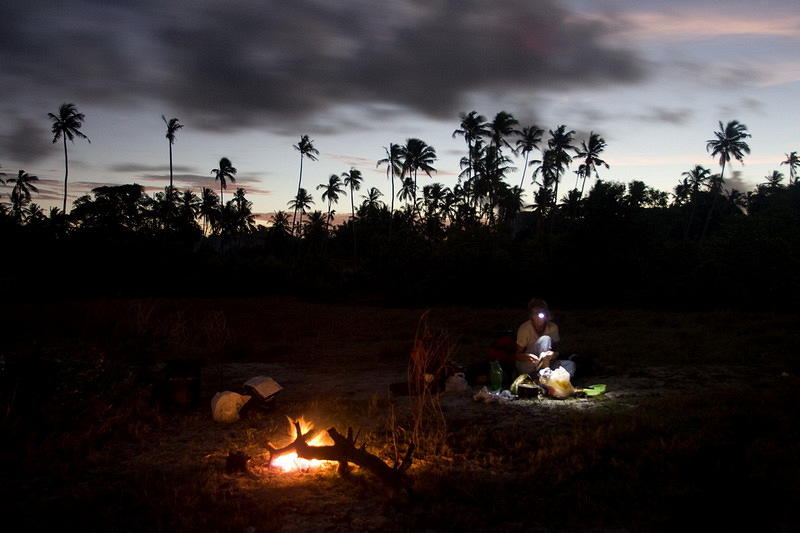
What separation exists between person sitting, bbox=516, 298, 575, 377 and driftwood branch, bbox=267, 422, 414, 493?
3.48 m

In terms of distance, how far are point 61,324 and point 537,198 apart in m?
45.5

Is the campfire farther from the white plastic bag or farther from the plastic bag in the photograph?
the plastic bag

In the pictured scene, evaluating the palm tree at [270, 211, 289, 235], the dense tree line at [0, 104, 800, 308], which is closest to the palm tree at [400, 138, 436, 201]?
the dense tree line at [0, 104, 800, 308]

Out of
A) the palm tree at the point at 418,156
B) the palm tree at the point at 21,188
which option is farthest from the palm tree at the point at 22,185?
the palm tree at the point at 418,156

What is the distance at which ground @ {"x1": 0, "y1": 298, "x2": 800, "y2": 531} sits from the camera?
3.88 metres

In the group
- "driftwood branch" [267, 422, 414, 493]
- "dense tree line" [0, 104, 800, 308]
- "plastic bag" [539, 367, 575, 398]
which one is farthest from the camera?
"dense tree line" [0, 104, 800, 308]

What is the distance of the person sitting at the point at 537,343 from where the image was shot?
7742mm

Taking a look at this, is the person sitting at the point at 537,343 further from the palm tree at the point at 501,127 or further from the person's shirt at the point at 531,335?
the palm tree at the point at 501,127

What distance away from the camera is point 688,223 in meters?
51.9

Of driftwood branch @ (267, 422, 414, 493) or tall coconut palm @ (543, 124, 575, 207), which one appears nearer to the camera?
driftwood branch @ (267, 422, 414, 493)

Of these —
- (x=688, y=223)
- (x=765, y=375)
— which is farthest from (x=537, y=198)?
(x=765, y=375)

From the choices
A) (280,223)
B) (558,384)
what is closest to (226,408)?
(558,384)

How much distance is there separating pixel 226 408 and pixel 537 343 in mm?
4213

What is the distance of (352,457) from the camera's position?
462 cm
